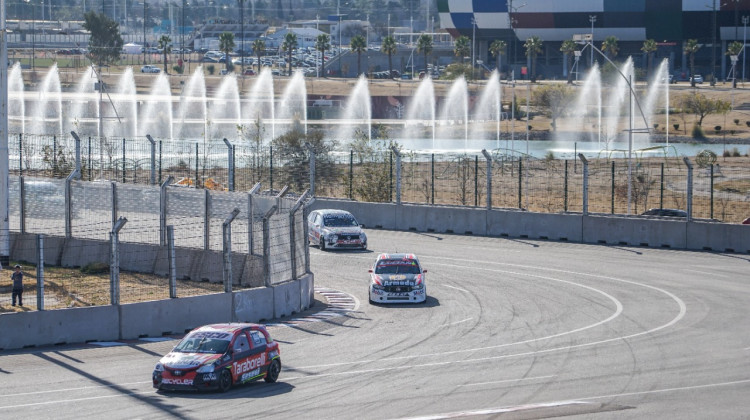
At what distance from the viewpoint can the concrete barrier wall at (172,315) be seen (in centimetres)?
2517

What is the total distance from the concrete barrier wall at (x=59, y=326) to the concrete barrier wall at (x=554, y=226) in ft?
70.1

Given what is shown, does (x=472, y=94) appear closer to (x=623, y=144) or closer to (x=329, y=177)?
(x=623, y=144)

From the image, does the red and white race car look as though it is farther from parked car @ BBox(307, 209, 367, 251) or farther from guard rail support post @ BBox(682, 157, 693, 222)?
guard rail support post @ BBox(682, 157, 693, 222)

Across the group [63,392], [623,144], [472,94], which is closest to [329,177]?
[63,392]

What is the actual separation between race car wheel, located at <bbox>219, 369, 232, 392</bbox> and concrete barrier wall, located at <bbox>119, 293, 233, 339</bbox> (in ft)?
20.1

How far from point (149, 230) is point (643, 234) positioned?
59.8ft

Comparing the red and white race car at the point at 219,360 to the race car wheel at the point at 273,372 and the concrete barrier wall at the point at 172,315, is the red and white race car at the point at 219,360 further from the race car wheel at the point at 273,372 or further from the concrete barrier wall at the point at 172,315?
the concrete barrier wall at the point at 172,315

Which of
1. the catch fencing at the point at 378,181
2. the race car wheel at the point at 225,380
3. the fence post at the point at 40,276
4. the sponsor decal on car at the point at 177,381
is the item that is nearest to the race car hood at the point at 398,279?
the fence post at the point at 40,276

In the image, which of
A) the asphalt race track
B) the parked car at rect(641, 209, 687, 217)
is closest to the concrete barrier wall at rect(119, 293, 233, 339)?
the asphalt race track

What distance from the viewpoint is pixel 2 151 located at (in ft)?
112

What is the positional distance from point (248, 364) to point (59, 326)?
6137 millimetres

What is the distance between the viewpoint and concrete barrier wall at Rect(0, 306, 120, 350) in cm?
2372

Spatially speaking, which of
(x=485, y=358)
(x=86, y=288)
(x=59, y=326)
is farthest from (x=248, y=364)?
(x=86, y=288)

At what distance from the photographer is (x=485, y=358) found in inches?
899
